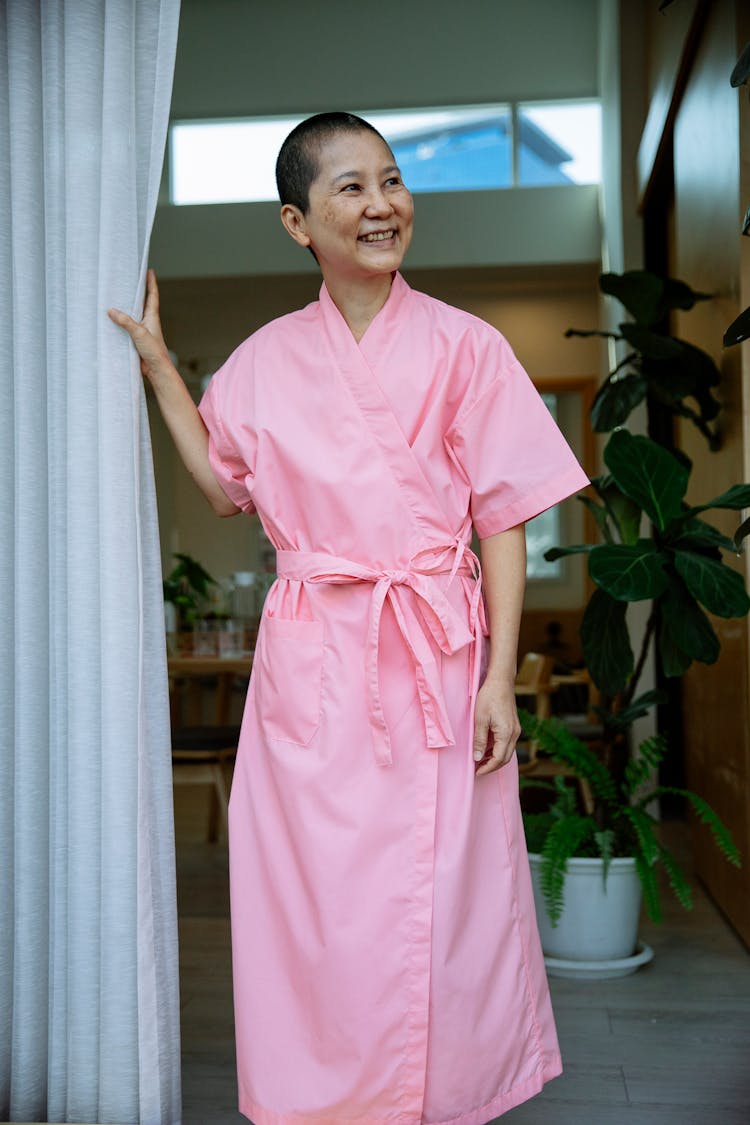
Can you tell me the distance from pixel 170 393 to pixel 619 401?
2296mm

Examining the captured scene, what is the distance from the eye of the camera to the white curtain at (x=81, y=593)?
1.73m

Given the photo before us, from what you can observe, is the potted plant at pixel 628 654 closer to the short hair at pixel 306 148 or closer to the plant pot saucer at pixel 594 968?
the plant pot saucer at pixel 594 968

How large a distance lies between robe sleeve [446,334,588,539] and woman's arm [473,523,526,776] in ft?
0.12

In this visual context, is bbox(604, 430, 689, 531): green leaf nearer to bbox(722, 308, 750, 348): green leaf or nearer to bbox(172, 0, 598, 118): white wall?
bbox(722, 308, 750, 348): green leaf

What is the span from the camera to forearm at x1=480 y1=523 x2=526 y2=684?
1.74 meters

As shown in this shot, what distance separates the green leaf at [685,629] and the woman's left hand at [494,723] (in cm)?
114

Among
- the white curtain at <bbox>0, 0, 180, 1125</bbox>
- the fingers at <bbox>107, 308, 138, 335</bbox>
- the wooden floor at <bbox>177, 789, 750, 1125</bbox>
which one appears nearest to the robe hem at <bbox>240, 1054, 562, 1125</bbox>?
the white curtain at <bbox>0, 0, 180, 1125</bbox>

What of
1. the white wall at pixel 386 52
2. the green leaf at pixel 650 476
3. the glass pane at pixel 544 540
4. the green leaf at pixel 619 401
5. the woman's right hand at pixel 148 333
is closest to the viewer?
the woman's right hand at pixel 148 333

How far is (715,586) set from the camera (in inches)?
104

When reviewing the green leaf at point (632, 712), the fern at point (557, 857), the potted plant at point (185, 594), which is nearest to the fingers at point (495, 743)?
the fern at point (557, 857)

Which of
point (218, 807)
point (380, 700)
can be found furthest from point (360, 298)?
point (218, 807)

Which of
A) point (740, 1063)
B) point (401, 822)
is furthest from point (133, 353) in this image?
point (740, 1063)

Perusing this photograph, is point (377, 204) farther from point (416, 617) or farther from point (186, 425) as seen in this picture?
point (416, 617)

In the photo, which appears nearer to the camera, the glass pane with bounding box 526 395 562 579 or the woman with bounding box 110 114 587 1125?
the woman with bounding box 110 114 587 1125
